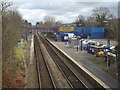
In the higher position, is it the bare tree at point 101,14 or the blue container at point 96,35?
the bare tree at point 101,14

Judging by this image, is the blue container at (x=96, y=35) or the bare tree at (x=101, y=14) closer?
the blue container at (x=96, y=35)

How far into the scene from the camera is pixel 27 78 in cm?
1290

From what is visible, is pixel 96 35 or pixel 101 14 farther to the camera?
pixel 101 14

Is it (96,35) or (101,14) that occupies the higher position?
(101,14)

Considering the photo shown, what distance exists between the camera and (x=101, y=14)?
207 feet

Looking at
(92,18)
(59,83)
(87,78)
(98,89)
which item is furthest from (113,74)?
(92,18)

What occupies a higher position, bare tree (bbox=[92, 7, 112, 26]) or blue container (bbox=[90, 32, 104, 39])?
bare tree (bbox=[92, 7, 112, 26])

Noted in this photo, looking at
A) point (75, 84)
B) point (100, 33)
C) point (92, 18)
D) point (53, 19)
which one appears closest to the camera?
point (75, 84)

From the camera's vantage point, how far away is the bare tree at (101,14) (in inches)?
2426

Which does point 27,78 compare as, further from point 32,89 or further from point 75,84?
point 75,84

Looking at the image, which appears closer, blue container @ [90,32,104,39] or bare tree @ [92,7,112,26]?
blue container @ [90,32,104,39]

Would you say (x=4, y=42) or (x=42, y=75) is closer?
(x=4, y=42)

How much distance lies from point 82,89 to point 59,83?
185 cm

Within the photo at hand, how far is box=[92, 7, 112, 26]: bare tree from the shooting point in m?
61.6
